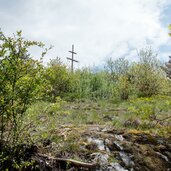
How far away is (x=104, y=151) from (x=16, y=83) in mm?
1734

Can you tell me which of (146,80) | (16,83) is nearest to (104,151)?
(16,83)

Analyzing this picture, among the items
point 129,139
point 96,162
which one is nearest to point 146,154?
point 129,139

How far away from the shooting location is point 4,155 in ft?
13.7

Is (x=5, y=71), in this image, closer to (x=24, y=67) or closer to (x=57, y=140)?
(x=24, y=67)

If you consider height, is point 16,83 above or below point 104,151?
above

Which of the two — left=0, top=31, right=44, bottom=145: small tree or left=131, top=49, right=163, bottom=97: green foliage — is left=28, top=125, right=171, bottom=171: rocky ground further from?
left=131, top=49, right=163, bottom=97: green foliage

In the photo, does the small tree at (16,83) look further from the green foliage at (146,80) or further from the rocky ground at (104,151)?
the green foliage at (146,80)

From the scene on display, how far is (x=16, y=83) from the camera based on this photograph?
4.15 metres

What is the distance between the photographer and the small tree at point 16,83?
4.05 m

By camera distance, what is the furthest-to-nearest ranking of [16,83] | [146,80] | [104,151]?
[146,80], [104,151], [16,83]

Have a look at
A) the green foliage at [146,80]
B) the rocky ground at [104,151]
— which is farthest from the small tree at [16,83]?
the green foliage at [146,80]

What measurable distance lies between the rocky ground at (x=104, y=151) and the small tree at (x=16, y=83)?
580 mm

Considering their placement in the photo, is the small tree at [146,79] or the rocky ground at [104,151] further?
the small tree at [146,79]

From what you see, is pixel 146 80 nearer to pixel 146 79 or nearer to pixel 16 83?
pixel 146 79
